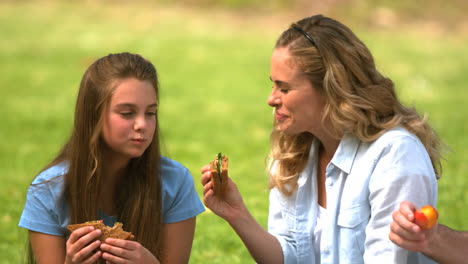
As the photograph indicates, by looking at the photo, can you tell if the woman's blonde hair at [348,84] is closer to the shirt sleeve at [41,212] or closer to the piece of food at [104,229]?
the piece of food at [104,229]

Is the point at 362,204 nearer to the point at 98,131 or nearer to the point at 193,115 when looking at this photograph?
the point at 98,131

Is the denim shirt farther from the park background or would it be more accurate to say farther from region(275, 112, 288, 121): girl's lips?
region(275, 112, 288, 121): girl's lips

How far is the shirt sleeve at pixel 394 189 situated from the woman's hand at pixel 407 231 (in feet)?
0.84

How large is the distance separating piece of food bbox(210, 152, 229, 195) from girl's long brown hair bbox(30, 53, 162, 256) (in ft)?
1.20

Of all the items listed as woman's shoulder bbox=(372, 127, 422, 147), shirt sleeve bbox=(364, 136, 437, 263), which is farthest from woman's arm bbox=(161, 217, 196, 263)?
woman's shoulder bbox=(372, 127, 422, 147)

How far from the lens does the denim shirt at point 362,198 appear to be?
319 cm

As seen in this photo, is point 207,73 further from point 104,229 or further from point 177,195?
point 104,229

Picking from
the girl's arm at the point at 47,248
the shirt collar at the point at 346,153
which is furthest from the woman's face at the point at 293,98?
the girl's arm at the point at 47,248

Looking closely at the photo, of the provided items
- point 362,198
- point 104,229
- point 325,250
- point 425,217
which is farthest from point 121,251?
point 425,217

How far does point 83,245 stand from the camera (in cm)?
307

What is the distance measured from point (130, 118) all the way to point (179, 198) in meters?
0.54

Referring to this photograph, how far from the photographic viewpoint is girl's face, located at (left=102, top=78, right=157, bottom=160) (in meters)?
3.37

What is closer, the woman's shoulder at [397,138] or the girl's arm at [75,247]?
the girl's arm at [75,247]

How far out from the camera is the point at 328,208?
3.51 metres
